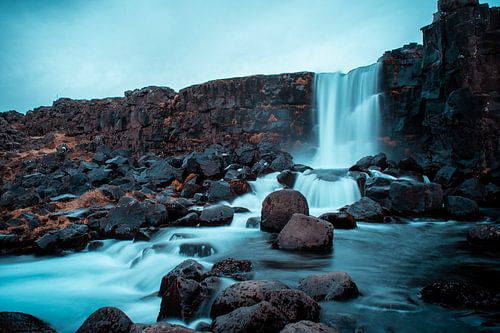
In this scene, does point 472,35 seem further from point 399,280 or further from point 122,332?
point 122,332

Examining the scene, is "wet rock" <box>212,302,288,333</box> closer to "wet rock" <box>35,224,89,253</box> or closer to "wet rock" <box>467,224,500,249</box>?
"wet rock" <box>467,224,500,249</box>

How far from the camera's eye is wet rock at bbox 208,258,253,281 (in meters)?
6.68

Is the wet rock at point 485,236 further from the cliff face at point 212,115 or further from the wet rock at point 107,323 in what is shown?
the cliff face at point 212,115

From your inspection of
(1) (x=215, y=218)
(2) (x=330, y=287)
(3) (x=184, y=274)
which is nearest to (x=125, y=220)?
(1) (x=215, y=218)

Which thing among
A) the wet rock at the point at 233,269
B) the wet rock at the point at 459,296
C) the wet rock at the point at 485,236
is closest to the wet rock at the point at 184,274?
the wet rock at the point at 233,269

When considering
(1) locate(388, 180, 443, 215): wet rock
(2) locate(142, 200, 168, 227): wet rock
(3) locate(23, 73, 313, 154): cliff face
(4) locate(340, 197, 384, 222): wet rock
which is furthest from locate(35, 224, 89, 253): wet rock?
(3) locate(23, 73, 313, 154): cliff face

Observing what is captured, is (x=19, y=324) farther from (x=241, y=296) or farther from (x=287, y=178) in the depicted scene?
(x=287, y=178)

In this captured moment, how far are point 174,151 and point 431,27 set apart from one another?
23.6m

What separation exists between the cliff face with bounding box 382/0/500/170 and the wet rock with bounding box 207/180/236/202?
40.4 feet

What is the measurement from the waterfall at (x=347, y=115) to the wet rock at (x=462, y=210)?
13009mm

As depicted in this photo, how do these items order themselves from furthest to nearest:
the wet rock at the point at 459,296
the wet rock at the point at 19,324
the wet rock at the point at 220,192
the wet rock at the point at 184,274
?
the wet rock at the point at 220,192
the wet rock at the point at 184,274
the wet rock at the point at 459,296
the wet rock at the point at 19,324

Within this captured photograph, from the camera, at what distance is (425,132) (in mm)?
24969

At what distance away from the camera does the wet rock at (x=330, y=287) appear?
18.1ft

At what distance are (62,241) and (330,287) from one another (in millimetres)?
9106
